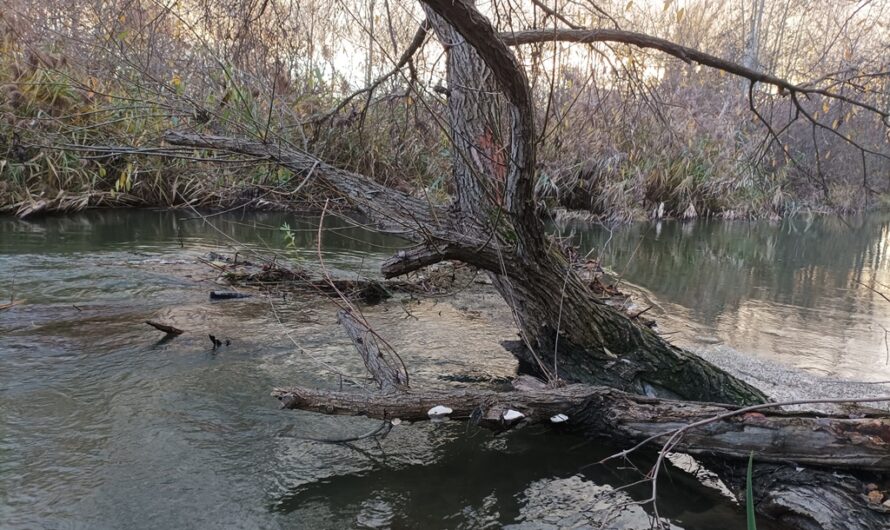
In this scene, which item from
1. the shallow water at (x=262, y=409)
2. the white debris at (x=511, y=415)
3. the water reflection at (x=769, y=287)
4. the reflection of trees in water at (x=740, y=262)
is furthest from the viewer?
the reflection of trees in water at (x=740, y=262)

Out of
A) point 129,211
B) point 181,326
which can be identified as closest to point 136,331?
point 181,326

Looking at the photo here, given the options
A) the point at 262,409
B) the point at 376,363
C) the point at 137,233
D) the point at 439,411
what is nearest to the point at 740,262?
the point at 376,363

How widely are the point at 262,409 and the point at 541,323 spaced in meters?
1.88

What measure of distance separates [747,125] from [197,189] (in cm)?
1289

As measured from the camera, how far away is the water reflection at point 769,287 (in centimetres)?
545

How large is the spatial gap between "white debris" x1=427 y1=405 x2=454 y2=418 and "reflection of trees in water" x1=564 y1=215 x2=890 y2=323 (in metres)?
1.95

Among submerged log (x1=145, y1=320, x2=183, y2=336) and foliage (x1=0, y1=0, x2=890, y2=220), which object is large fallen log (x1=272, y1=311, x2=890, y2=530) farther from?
submerged log (x1=145, y1=320, x2=183, y2=336)

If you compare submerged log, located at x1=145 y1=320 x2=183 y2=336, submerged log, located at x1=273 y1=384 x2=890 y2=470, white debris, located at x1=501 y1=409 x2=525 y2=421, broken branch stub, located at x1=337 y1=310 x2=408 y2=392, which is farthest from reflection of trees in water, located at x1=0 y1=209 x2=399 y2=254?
white debris, located at x1=501 y1=409 x2=525 y2=421

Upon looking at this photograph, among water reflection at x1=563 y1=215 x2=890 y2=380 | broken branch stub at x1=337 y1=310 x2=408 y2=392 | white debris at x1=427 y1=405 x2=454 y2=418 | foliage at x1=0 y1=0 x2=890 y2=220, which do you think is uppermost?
foliage at x1=0 y1=0 x2=890 y2=220

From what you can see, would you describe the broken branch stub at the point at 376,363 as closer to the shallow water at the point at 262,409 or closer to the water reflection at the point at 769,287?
the shallow water at the point at 262,409

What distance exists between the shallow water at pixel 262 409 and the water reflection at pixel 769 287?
0.16 feet

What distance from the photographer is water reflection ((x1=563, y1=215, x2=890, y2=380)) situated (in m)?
5.45

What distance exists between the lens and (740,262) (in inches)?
415

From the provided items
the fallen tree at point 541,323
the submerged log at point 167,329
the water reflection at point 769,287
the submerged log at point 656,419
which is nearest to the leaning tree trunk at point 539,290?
the fallen tree at point 541,323
